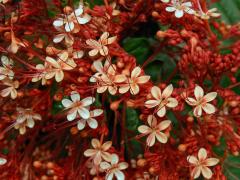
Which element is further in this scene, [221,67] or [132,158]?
[132,158]

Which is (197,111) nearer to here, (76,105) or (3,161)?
(76,105)

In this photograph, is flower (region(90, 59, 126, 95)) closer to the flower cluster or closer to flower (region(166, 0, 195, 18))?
the flower cluster

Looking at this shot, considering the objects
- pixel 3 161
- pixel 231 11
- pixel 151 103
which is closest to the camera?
pixel 151 103

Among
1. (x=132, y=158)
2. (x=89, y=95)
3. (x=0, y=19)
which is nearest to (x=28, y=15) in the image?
(x=0, y=19)

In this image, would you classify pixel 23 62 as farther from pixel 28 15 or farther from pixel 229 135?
pixel 229 135

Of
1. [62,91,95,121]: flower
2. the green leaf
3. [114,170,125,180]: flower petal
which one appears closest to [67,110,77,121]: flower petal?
[62,91,95,121]: flower

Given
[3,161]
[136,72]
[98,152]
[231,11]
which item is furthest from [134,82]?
[231,11]
